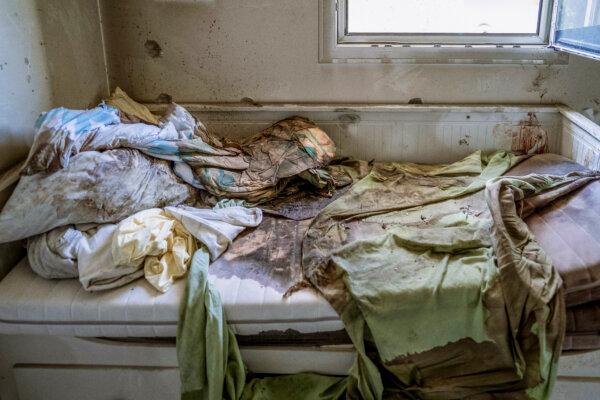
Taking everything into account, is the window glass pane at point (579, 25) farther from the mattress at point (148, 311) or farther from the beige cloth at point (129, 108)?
the beige cloth at point (129, 108)

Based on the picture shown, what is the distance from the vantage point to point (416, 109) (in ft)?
8.82

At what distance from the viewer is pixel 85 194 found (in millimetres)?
1938

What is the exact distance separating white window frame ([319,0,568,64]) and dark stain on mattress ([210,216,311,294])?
Answer: 92cm

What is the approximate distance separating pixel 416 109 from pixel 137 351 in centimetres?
169

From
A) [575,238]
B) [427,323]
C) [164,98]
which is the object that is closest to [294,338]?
[427,323]

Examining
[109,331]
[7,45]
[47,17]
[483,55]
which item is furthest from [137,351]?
[483,55]

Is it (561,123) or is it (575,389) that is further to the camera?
(561,123)

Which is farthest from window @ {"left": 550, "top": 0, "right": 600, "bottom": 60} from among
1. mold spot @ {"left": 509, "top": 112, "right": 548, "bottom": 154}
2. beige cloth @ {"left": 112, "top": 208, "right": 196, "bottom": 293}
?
beige cloth @ {"left": 112, "top": 208, "right": 196, "bottom": 293}

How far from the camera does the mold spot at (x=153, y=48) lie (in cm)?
271

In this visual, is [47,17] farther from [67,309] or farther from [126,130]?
[67,309]

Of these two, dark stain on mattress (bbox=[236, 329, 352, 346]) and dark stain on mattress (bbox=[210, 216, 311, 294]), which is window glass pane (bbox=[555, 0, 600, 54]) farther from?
dark stain on mattress (bbox=[236, 329, 352, 346])

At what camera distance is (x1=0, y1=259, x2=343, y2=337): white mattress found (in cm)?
178

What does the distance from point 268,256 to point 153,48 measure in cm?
132

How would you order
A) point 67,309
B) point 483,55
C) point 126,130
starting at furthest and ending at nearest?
point 483,55 → point 126,130 → point 67,309
